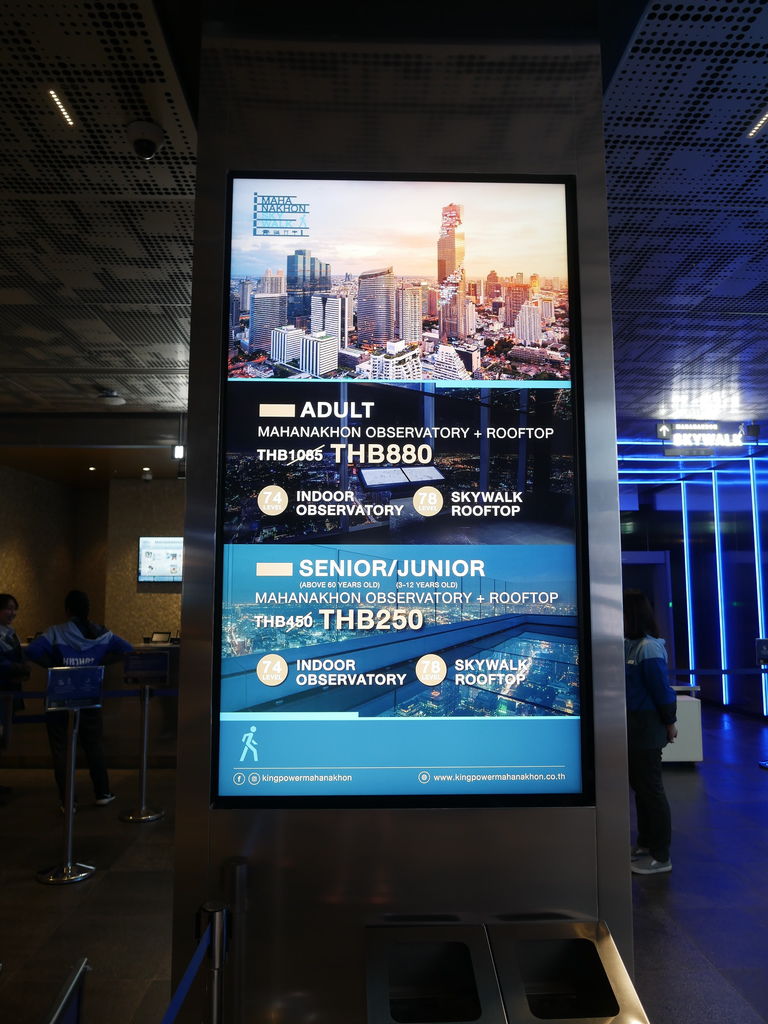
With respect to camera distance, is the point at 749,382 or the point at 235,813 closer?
the point at 235,813

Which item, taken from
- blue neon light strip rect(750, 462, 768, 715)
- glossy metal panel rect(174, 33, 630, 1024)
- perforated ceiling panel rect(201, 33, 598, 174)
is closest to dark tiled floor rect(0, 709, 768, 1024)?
glossy metal panel rect(174, 33, 630, 1024)

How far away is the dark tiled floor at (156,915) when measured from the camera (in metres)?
2.79

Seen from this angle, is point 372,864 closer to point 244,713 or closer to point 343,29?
point 244,713

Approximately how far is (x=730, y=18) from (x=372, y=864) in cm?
300

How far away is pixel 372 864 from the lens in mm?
1635

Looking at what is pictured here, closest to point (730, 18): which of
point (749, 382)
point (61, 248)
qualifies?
point (61, 248)

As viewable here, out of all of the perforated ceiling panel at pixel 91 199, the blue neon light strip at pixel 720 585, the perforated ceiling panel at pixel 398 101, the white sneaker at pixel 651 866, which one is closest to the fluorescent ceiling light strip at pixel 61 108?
the perforated ceiling panel at pixel 91 199

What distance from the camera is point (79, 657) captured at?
17.1ft

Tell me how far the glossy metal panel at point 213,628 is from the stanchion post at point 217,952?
13cm

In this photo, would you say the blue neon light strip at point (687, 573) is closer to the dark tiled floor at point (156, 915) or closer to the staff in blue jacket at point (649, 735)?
the dark tiled floor at point (156, 915)

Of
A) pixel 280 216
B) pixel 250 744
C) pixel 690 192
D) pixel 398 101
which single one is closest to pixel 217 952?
pixel 250 744

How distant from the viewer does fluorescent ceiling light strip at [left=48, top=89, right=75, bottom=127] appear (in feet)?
9.39

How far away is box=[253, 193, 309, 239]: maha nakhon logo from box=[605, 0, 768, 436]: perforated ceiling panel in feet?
5.23

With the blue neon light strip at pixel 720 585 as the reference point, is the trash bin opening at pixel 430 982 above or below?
below
